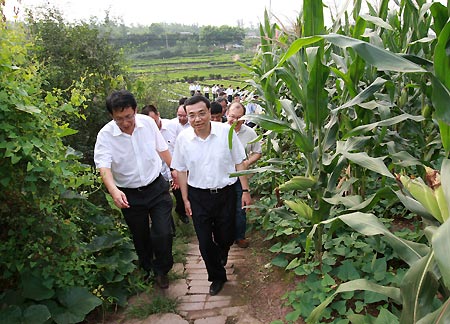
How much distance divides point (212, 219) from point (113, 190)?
0.85m

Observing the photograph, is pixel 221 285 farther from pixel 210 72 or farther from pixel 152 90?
pixel 210 72

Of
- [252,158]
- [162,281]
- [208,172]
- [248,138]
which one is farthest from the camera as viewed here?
[248,138]

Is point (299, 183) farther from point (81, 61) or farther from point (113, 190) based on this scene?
point (81, 61)

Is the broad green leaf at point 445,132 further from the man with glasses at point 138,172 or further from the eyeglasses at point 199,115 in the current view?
the man with glasses at point 138,172

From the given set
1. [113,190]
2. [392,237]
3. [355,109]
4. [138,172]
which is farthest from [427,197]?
[138,172]

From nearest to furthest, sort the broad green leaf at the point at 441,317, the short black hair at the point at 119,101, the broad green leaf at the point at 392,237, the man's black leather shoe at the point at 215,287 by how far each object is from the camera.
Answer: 1. the broad green leaf at the point at 441,317
2. the broad green leaf at the point at 392,237
3. the short black hair at the point at 119,101
4. the man's black leather shoe at the point at 215,287

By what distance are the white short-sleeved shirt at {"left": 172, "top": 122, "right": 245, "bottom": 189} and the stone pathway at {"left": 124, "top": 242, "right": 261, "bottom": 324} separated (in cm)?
92

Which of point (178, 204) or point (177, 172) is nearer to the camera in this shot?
point (177, 172)

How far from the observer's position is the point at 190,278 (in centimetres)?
350

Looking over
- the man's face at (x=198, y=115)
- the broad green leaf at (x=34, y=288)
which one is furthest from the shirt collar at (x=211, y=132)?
the broad green leaf at (x=34, y=288)

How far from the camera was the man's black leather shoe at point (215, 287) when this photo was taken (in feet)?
10.3

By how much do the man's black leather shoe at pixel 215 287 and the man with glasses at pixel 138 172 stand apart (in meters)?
0.41

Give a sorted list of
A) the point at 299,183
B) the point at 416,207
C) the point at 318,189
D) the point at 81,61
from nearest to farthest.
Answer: the point at 416,207 → the point at 299,183 → the point at 318,189 → the point at 81,61

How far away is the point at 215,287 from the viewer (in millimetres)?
3166
